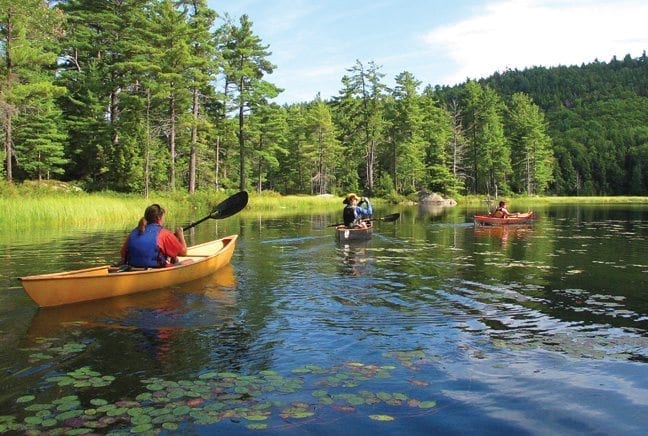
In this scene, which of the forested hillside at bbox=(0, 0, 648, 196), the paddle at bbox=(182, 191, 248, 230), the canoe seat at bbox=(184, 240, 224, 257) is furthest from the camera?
the forested hillside at bbox=(0, 0, 648, 196)

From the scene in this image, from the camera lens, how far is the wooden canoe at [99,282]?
8383 millimetres

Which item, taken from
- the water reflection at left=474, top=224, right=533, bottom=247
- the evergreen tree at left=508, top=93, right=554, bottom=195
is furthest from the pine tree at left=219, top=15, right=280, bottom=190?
the evergreen tree at left=508, top=93, right=554, bottom=195

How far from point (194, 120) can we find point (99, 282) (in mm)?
30453

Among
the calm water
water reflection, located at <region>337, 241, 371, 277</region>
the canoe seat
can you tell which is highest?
the canoe seat

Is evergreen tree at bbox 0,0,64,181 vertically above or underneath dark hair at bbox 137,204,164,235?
above

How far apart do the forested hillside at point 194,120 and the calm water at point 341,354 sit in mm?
22158

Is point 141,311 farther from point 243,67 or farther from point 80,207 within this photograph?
point 243,67

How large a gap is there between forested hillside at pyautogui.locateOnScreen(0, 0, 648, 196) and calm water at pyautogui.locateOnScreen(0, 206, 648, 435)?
2216cm

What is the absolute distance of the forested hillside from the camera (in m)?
35.3

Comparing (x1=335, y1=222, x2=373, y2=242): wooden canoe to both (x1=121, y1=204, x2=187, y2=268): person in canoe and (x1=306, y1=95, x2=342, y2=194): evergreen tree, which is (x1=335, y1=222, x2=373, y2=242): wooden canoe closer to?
(x1=121, y1=204, x2=187, y2=268): person in canoe

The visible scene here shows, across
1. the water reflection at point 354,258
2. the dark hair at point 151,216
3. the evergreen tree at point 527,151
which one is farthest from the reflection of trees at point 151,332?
the evergreen tree at point 527,151

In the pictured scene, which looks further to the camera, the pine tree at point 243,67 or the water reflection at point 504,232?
the pine tree at point 243,67

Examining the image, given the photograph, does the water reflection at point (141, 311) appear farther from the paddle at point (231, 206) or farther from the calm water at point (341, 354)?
the paddle at point (231, 206)

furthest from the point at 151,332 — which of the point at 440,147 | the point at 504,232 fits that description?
the point at 440,147
